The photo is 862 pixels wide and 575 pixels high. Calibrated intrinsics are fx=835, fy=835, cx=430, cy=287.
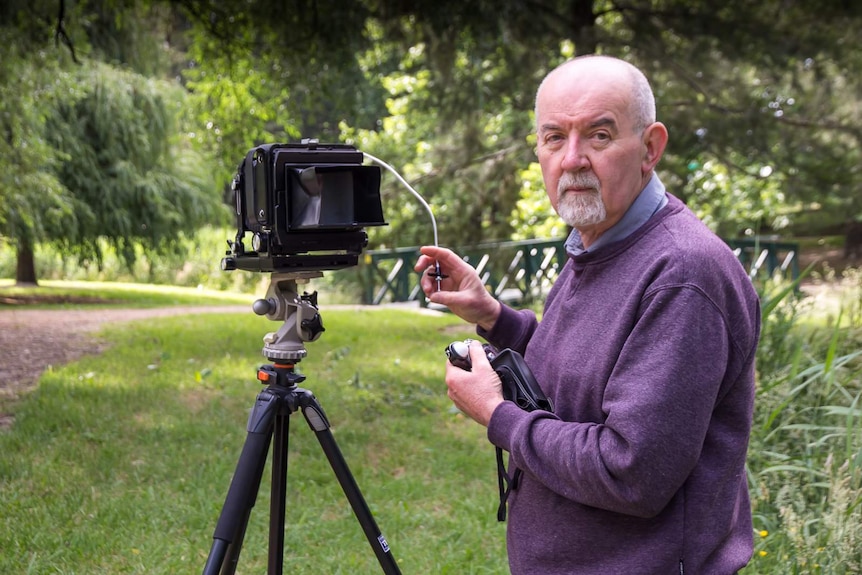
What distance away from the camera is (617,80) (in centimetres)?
157

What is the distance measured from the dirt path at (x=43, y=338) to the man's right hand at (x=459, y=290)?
155 inches

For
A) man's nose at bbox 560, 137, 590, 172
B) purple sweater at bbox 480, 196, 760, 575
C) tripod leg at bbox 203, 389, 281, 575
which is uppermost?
man's nose at bbox 560, 137, 590, 172

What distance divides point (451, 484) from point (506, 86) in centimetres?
567

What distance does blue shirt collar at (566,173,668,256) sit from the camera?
1622 mm

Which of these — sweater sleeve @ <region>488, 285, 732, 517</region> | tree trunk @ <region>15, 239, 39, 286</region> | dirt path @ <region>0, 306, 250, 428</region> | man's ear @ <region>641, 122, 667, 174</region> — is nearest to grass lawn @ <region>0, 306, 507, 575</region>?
dirt path @ <region>0, 306, 250, 428</region>

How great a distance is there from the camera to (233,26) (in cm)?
761

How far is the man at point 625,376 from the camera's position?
4.63 ft

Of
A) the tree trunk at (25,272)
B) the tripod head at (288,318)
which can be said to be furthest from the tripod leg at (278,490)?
the tree trunk at (25,272)

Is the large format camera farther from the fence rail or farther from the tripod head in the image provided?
the fence rail

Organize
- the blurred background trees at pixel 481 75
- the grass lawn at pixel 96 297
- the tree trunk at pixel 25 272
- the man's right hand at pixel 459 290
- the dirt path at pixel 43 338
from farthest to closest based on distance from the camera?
the tree trunk at pixel 25 272 → the grass lawn at pixel 96 297 → the blurred background trees at pixel 481 75 → the dirt path at pixel 43 338 → the man's right hand at pixel 459 290

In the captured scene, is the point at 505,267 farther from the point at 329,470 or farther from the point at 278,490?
A: the point at 278,490

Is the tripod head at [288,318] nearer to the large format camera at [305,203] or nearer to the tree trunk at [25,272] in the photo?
the large format camera at [305,203]

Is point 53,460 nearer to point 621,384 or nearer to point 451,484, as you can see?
point 451,484

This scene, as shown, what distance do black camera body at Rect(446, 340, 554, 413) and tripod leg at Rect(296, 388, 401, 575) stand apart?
0.61m
